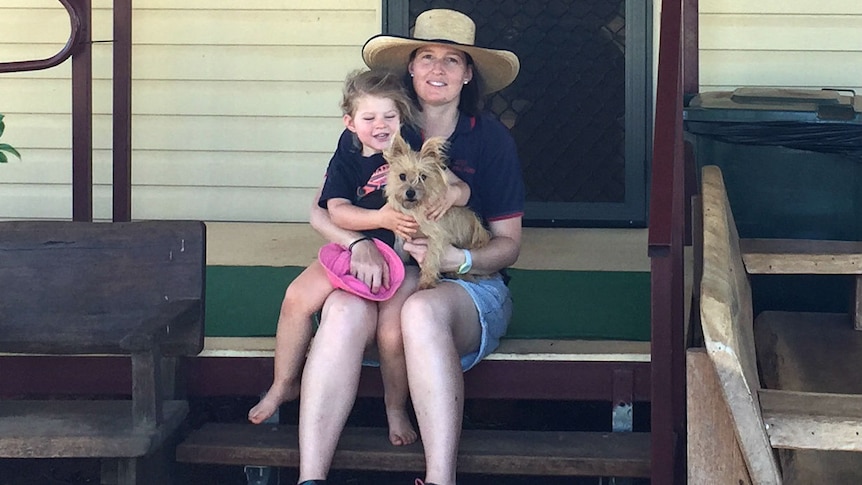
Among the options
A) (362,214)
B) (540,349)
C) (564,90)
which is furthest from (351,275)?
(564,90)

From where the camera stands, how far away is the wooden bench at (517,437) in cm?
263

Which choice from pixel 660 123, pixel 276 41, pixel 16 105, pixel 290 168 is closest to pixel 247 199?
pixel 290 168

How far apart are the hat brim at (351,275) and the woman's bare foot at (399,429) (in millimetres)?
316

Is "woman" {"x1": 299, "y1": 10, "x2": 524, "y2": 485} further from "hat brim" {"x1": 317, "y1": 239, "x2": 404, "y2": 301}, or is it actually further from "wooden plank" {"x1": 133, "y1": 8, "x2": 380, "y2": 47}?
"wooden plank" {"x1": 133, "y1": 8, "x2": 380, "y2": 47}

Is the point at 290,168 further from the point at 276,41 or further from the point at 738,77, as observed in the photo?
the point at 738,77

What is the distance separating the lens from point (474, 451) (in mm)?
2652

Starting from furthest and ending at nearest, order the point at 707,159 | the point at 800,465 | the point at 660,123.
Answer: the point at 707,159
the point at 800,465
the point at 660,123

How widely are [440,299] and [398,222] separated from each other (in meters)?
0.25

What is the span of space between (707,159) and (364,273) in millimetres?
1473

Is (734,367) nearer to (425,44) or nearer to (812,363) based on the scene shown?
(812,363)

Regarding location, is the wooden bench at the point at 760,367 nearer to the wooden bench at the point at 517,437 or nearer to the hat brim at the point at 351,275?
the wooden bench at the point at 517,437

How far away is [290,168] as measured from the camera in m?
4.71

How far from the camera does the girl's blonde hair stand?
8.92 feet

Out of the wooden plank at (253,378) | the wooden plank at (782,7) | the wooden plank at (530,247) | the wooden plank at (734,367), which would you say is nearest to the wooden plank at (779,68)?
the wooden plank at (782,7)
